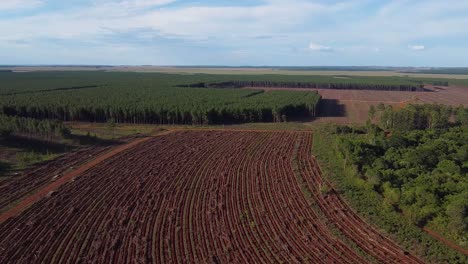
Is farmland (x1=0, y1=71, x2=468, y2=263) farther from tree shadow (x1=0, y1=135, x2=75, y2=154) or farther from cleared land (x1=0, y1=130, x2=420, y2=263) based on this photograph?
tree shadow (x1=0, y1=135, x2=75, y2=154)

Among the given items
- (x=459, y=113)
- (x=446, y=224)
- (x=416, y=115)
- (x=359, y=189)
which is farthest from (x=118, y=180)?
(x=459, y=113)

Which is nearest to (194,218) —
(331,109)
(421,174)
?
(421,174)

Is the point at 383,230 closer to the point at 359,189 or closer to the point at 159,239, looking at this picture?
the point at 359,189

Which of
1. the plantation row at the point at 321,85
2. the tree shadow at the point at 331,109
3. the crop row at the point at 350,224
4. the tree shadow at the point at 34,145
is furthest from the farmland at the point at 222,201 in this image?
the plantation row at the point at 321,85

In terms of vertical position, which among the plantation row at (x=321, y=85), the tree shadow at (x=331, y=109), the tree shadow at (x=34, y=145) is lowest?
the tree shadow at (x=34, y=145)

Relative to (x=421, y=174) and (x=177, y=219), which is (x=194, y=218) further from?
(x=421, y=174)

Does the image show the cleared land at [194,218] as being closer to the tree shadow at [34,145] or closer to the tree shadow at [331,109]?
the tree shadow at [34,145]

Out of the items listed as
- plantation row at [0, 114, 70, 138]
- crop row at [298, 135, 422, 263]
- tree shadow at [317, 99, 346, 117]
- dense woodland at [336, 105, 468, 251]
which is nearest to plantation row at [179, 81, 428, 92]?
tree shadow at [317, 99, 346, 117]

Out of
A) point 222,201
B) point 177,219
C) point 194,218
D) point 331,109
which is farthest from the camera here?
point 331,109

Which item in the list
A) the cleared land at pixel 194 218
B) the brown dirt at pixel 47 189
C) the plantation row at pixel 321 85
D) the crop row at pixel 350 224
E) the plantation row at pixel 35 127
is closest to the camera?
the crop row at pixel 350 224
